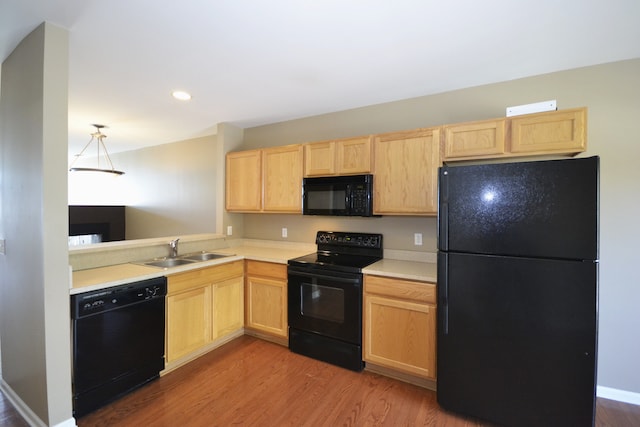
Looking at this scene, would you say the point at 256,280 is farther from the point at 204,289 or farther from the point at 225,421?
the point at 225,421

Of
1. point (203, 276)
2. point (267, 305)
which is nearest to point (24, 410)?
point (203, 276)

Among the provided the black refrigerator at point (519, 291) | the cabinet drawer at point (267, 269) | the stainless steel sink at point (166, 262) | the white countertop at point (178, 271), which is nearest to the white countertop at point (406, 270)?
the white countertop at point (178, 271)

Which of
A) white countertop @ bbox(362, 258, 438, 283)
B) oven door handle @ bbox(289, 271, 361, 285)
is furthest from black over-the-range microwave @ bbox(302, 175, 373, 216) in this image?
oven door handle @ bbox(289, 271, 361, 285)

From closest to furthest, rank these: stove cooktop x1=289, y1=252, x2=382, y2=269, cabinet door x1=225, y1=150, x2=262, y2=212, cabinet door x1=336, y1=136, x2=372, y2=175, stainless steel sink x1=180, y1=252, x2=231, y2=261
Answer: stove cooktop x1=289, y1=252, x2=382, y2=269 → cabinet door x1=336, y1=136, x2=372, y2=175 → stainless steel sink x1=180, y1=252, x2=231, y2=261 → cabinet door x1=225, y1=150, x2=262, y2=212

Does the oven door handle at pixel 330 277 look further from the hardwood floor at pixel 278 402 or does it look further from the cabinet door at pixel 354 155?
the cabinet door at pixel 354 155

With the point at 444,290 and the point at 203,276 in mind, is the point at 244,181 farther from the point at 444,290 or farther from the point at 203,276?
the point at 444,290

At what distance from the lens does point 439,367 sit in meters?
1.98

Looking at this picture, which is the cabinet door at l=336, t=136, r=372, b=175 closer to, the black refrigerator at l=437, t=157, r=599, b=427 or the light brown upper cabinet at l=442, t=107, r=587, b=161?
the light brown upper cabinet at l=442, t=107, r=587, b=161

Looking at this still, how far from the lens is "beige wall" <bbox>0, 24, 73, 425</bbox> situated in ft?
5.45

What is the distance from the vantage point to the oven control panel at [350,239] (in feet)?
9.49

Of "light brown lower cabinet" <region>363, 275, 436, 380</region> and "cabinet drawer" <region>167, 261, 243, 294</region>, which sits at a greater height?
"cabinet drawer" <region>167, 261, 243, 294</region>

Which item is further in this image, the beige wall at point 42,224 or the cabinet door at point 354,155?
the cabinet door at point 354,155

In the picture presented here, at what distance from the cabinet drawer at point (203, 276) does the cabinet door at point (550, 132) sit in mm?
2703

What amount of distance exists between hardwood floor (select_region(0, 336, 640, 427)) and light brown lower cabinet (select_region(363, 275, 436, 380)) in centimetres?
21
